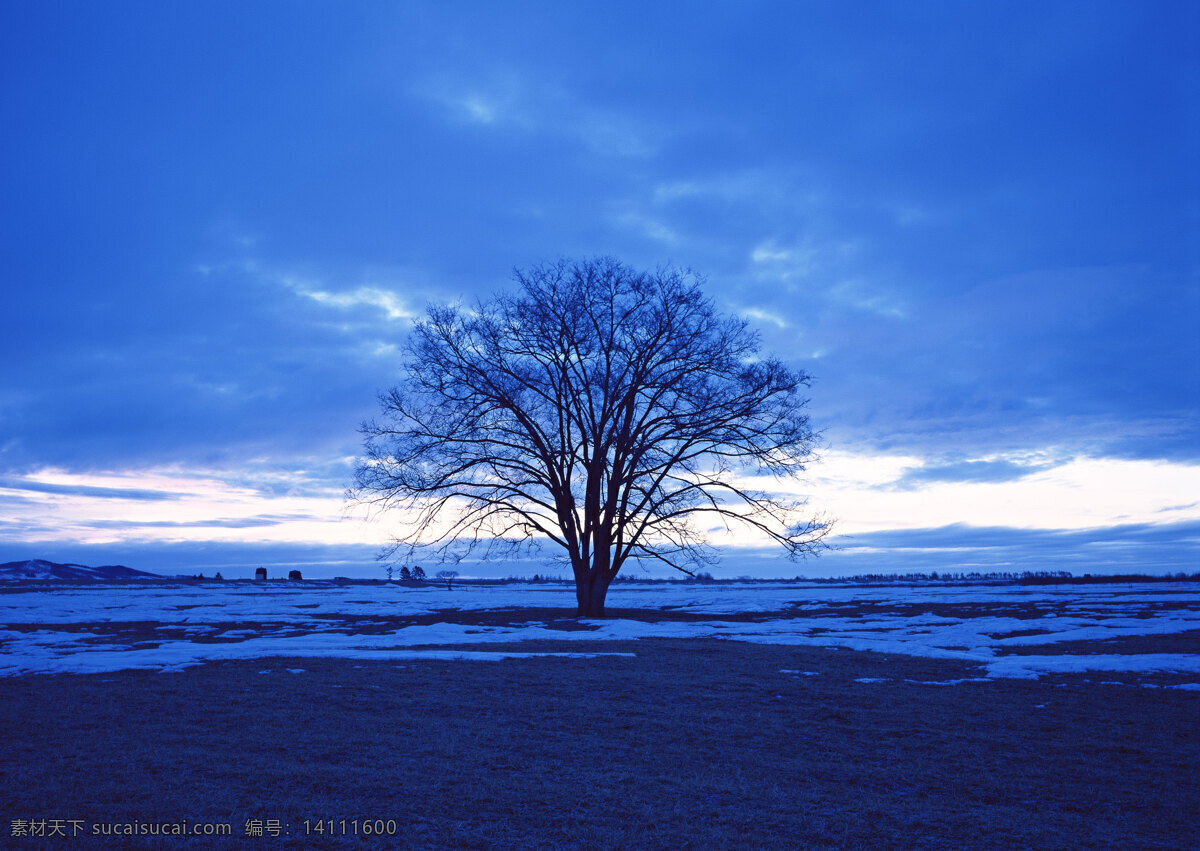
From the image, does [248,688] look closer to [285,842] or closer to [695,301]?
[285,842]

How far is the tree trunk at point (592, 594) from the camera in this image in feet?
80.9

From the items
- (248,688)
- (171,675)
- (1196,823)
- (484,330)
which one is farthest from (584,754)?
(484,330)

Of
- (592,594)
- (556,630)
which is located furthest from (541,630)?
(592,594)

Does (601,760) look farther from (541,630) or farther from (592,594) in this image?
(592,594)

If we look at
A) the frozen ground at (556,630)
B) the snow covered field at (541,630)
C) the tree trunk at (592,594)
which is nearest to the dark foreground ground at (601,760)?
the frozen ground at (556,630)

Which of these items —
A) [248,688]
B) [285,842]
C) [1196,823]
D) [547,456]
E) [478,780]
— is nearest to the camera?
[285,842]

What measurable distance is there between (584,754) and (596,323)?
19.9 meters

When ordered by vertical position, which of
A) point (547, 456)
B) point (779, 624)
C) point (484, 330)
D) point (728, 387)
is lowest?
point (779, 624)

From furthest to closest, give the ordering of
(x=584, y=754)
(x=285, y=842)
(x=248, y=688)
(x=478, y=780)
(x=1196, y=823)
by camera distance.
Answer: (x=248, y=688)
(x=584, y=754)
(x=478, y=780)
(x=1196, y=823)
(x=285, y=842)

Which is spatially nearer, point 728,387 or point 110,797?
point 110,797

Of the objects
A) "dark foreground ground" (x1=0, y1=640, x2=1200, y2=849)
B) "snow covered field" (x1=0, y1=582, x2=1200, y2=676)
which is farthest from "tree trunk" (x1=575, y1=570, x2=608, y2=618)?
"dark foreground ground" (x1=0, y1=640, x2=1200, y2=849)

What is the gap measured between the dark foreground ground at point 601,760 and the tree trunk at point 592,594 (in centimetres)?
1374

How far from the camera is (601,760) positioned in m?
6.72

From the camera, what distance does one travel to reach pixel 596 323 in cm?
2575
